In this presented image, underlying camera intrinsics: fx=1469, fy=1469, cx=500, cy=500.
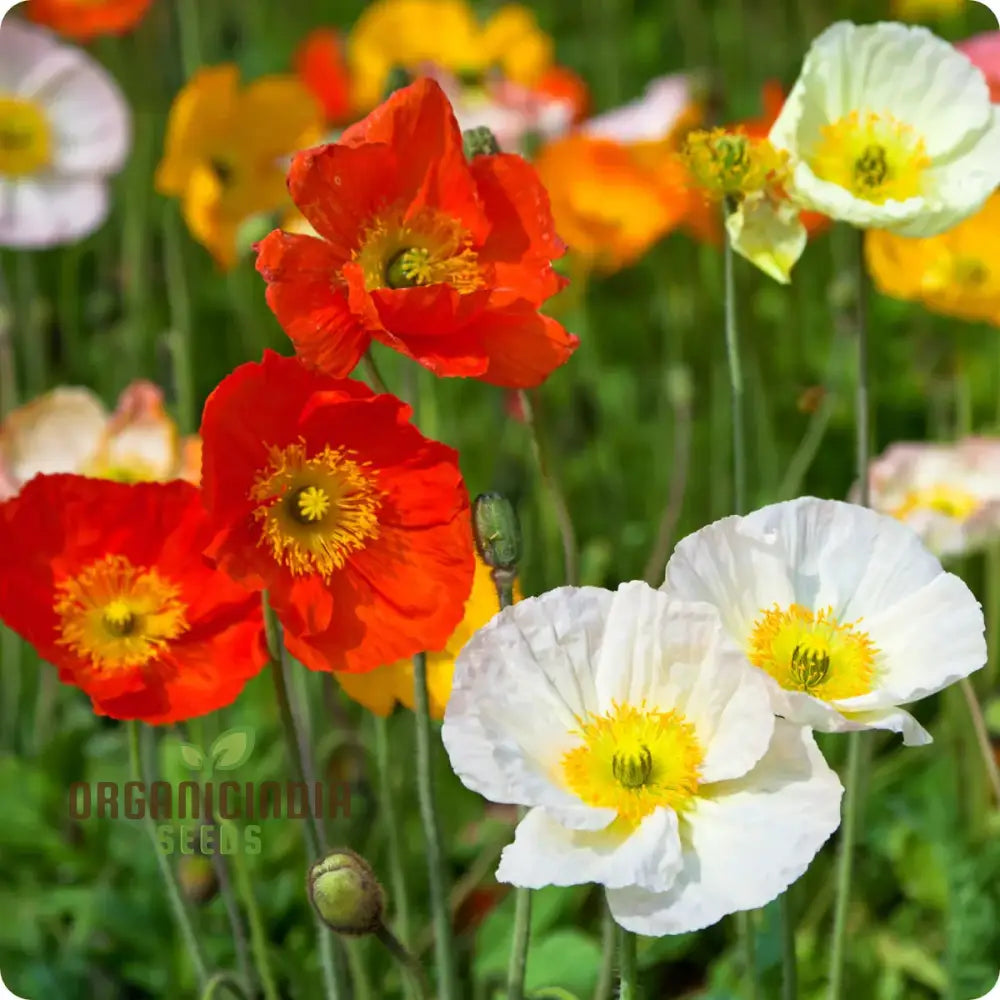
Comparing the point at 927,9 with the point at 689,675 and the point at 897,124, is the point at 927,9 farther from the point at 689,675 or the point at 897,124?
the point at 689,675

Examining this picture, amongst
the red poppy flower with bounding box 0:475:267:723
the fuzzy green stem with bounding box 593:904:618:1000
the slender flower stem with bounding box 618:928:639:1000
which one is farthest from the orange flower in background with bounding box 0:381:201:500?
the slender flower stem with bounding box 618:928:639:1000

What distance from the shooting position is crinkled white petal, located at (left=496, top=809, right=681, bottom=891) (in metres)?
0.63

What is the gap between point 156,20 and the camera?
2.60 metres

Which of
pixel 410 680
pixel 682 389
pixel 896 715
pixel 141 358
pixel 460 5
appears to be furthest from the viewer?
A: pixel 460 5

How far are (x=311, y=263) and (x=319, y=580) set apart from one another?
17cm

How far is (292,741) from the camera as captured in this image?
0.82m

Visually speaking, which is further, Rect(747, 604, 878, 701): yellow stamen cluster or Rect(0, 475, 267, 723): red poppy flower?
Rect(0, 475, 267, 723): red poppy flower

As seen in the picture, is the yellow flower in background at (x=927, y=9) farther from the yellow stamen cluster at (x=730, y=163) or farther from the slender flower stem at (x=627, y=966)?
the slender flower stem at (x=627, y=966)

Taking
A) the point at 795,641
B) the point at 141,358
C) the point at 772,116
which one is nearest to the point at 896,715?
the point at 795,641

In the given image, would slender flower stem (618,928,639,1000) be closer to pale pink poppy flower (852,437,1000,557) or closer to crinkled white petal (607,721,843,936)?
crinkled white petal (607,721,843,936)

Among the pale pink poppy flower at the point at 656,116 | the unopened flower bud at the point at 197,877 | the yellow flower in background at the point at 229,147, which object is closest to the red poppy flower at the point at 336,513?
the unopened flower bud at the point at 197,877

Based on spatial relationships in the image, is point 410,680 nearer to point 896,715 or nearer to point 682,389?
point 896,715

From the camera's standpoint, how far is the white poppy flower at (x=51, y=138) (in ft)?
5.64

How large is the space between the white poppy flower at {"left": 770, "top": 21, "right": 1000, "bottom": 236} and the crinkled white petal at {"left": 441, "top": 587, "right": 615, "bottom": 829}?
0.33 meters
